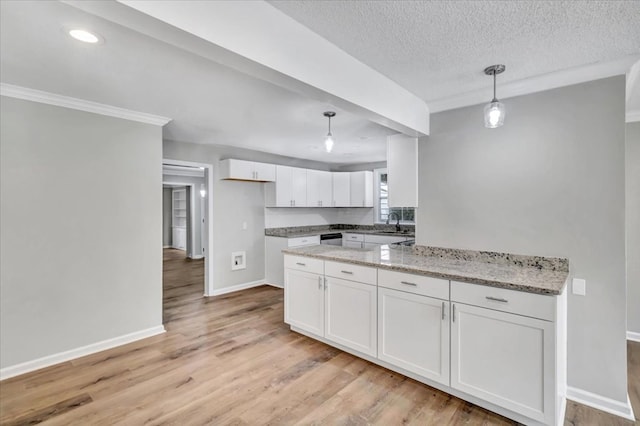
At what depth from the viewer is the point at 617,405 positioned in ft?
7.03

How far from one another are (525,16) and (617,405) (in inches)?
102

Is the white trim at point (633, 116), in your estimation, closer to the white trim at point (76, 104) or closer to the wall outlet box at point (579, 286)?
the wall outlet box at point (579, 286)

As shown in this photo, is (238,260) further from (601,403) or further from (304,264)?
(601,403)

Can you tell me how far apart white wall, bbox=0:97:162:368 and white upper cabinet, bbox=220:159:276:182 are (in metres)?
1.41

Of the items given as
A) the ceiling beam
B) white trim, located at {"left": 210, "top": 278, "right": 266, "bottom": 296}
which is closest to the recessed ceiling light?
the ceiling beam

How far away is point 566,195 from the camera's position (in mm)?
2365

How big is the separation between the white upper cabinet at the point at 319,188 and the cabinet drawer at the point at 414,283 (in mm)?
3613

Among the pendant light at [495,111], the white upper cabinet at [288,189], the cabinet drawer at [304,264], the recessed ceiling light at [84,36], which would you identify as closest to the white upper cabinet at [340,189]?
the white upper cabinet at [288,189]

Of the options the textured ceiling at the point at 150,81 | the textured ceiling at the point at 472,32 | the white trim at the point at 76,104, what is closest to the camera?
the textured ceiling at the point at 472,32

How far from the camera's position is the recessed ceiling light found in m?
1.78

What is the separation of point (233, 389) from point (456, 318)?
1.76 m

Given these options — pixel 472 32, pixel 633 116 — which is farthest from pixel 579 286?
pixel 633 116

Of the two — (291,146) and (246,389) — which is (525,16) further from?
(291,146)

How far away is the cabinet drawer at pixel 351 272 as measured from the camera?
268cm
